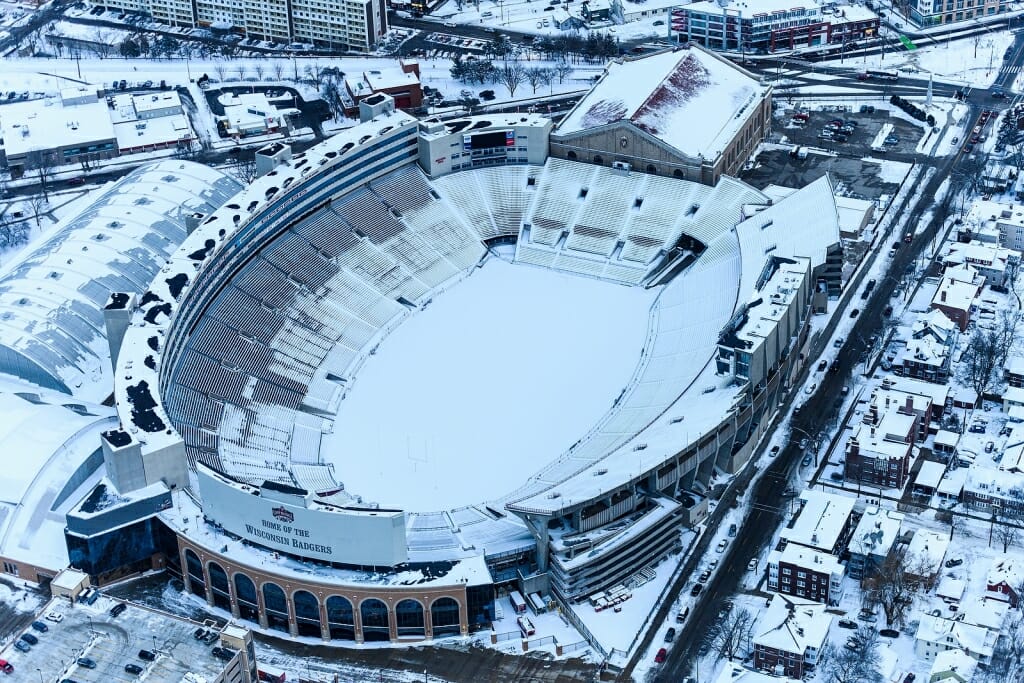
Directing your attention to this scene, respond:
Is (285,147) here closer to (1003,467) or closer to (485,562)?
(485,562)

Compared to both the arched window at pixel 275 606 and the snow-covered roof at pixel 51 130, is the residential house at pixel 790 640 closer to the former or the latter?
the arched window at pixel 275 606

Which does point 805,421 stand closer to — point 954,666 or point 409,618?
point 954,666


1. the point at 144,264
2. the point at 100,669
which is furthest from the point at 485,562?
the point at 144,264

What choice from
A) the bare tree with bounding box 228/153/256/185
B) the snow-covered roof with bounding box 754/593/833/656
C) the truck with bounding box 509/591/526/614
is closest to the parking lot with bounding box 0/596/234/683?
the truck with bounding box 509/591/526/614

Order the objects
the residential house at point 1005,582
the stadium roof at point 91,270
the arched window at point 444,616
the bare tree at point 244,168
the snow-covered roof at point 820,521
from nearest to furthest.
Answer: the arched window at point 444,616 → the residential house at point 1005,582 → the snow-covered roof at point 820,521 → the stadium roof at point 91,270 → the bare tree at point 244,168

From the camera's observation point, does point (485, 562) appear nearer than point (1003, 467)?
Yes

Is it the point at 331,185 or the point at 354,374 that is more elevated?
the point at 331,185

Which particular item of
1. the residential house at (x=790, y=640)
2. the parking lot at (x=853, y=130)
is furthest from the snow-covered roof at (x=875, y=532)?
the parking lot at (x=853, y=130)
